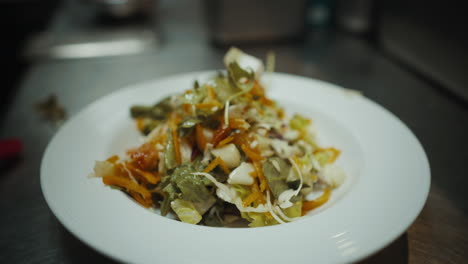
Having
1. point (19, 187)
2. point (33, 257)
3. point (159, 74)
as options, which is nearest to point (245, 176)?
point (33, 257)

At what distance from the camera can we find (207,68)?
2281 mm

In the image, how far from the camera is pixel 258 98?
4.05ft

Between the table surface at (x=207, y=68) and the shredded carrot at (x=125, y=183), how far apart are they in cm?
19

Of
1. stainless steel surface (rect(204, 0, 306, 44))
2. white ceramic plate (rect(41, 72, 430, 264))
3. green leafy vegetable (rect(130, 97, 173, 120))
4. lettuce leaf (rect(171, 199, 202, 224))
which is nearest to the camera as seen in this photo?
white ceramic plate (rect(41, 72, 430, 264))

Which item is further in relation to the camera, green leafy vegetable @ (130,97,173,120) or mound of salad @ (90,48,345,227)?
green leafy vegetable @ (130,97,173,120)

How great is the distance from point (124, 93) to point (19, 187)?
54 cm

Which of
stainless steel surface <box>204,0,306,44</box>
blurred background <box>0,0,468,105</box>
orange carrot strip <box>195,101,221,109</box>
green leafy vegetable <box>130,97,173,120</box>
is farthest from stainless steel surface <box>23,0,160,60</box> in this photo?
orange carrot strip <box>195,101,221,109</box>

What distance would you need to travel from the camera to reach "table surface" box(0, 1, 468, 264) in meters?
0.98

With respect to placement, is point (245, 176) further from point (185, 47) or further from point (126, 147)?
point (185, 47)

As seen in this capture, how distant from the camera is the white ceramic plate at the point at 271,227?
740mm

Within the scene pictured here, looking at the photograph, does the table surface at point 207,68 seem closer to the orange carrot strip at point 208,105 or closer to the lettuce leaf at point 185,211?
the lettuce leaf at point 185,211

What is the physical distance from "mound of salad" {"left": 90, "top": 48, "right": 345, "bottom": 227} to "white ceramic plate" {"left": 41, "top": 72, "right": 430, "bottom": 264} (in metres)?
0.08

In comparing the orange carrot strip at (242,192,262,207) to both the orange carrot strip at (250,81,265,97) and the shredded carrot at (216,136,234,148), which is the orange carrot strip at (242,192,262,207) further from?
the orange carrot strip at (250,81,265,97)

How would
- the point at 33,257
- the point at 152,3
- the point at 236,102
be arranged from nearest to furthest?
the point at 33,257 < the point at 236,102 < the point at 152,3
